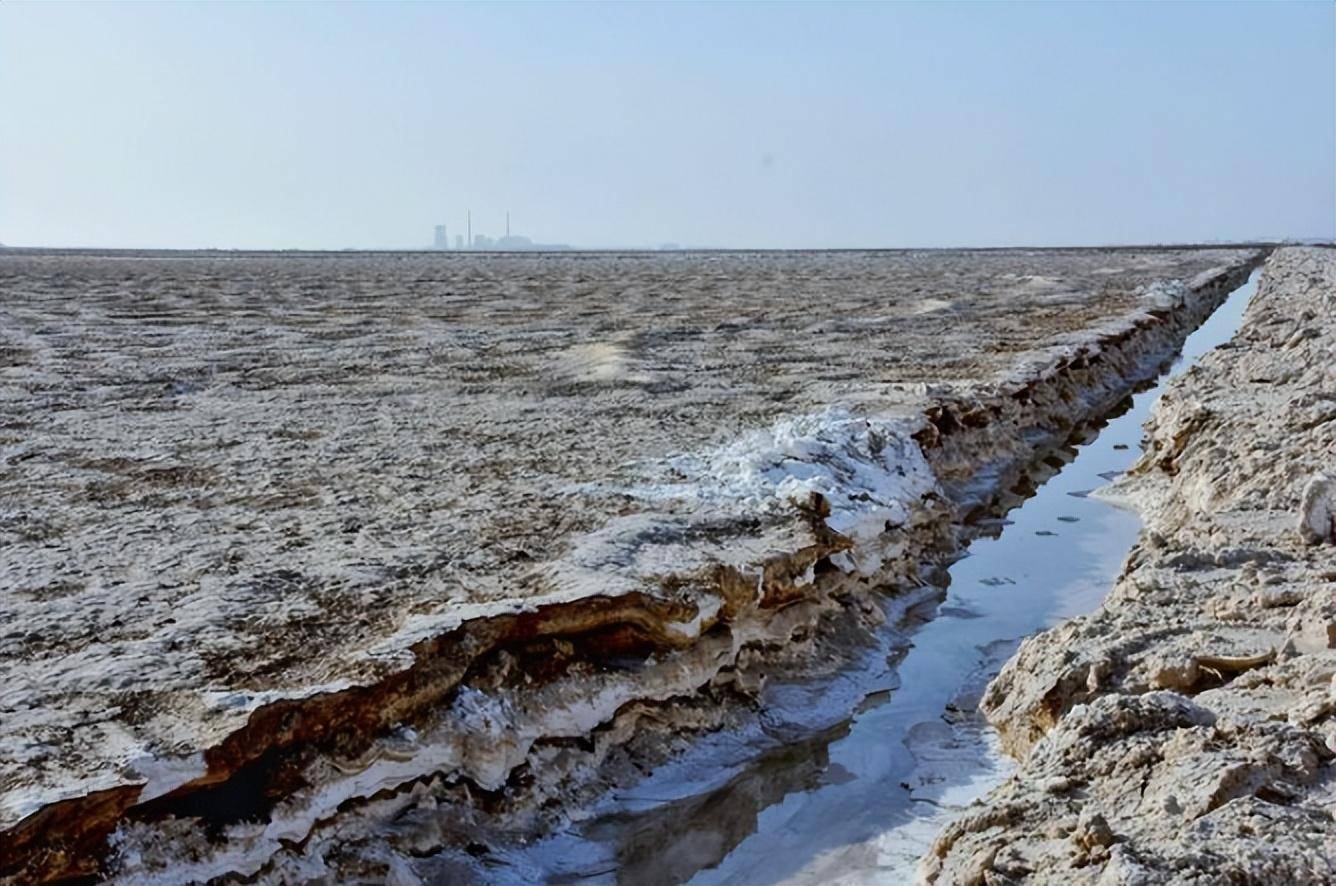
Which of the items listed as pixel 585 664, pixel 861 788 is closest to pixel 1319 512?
pixel 861 788

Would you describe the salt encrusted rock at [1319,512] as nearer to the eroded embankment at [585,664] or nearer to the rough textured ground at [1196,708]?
the rough textured ground at [1196,708]

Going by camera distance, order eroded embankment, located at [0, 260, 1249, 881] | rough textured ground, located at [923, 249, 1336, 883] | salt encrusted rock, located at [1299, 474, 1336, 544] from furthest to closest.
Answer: salt encrusted rock, located at [1299, 474, 1336, 544] → eroded embankment, located at [0, 260, 1249, 881] → rough textured ground, located at [923, 249, 1336, 883]

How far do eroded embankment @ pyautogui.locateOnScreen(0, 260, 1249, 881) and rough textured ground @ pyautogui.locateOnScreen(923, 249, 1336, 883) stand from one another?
1052 millimetres

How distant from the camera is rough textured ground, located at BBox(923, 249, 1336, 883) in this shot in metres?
2.74

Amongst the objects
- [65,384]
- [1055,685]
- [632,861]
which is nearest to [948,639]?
[1055,685]

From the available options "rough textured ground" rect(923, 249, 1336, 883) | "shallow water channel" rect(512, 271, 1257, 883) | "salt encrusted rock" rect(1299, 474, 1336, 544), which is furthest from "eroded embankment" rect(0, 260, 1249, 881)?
"salt encrusted rock" rect(1299, 474, 1336, 544)

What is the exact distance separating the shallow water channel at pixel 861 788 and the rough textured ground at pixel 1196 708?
261mm

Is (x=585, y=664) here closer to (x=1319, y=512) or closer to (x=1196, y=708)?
(x=1196, y=708)

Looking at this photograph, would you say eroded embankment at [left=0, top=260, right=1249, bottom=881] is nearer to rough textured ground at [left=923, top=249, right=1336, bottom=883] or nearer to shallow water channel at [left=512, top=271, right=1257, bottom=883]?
shallow water channel at [left=512, top=271, right=1257, bottom=883]

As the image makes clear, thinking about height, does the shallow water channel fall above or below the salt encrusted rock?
below

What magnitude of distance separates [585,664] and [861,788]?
1.05 meters

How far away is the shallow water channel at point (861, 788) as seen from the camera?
3576 millimetres

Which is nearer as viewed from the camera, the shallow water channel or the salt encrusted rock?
the shallow water channel

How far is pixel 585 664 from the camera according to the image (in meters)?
4.22
